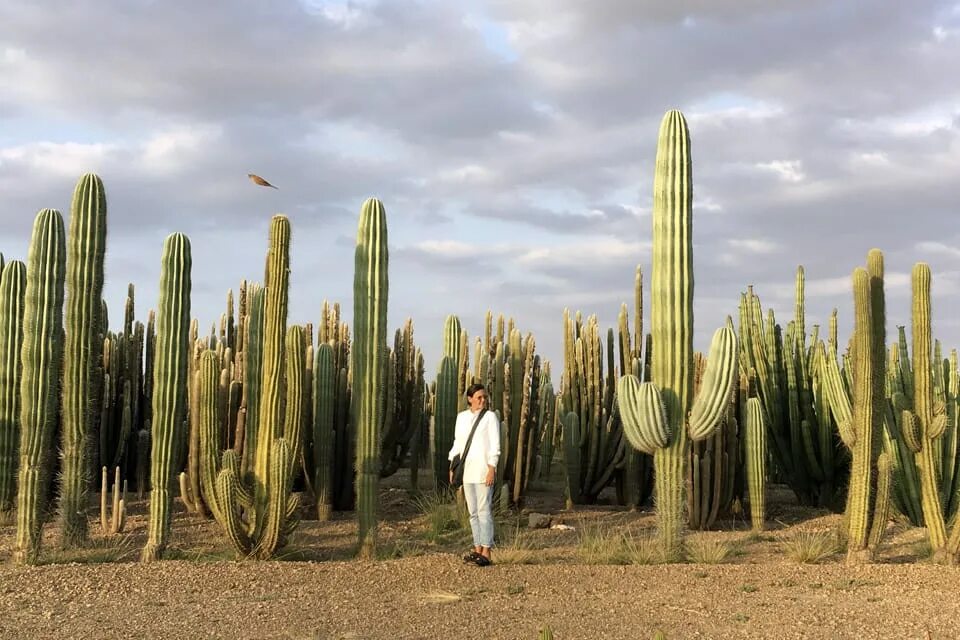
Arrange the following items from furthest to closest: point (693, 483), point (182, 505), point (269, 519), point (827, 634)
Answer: point (182, 505) → point (693, 483) → point (269, 519) → point (827, 634)

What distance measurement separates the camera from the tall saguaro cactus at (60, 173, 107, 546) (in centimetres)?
1029

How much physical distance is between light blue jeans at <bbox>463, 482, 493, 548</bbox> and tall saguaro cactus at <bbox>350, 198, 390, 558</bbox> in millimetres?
1126

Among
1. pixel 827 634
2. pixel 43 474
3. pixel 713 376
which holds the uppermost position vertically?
pixel 713 376

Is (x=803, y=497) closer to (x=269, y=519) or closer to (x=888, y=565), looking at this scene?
(x=888, y=565)

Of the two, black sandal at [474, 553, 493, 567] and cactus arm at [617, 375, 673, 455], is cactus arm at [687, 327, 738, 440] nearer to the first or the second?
cactus arm at [617, 375, 673, 455]

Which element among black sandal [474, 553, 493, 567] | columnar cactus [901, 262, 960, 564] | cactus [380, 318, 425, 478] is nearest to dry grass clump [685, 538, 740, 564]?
columnar cactus [901, 262, 960, 564]

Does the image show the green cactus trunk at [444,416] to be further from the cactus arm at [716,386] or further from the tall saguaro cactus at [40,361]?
the tall saguaro cactus at [40,361]

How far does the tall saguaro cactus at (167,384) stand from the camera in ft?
32.4

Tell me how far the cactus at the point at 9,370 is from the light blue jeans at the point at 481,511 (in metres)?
5.81

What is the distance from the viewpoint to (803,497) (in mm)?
14273

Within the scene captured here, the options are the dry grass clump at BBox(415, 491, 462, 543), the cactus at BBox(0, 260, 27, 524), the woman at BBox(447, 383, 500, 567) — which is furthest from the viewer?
the cactus at BBox(0, 260, 27, 524)

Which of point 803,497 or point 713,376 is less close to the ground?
point 713,376

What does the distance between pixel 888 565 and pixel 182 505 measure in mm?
8533

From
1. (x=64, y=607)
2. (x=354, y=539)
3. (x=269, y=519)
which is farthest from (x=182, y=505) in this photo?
(x=64, y=607)
